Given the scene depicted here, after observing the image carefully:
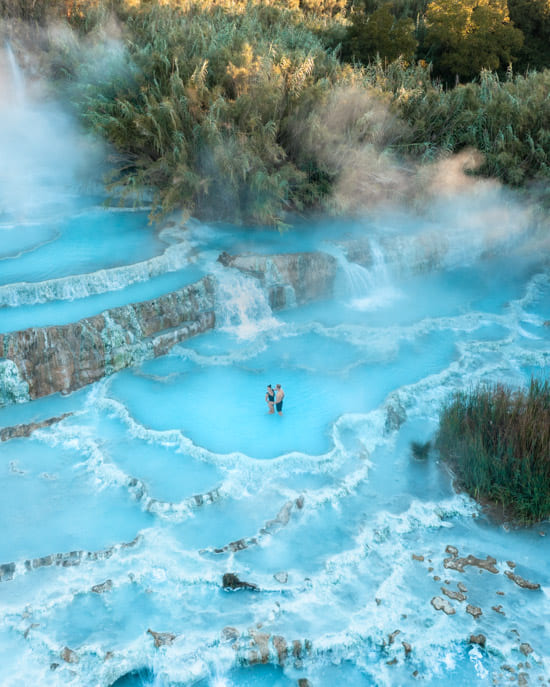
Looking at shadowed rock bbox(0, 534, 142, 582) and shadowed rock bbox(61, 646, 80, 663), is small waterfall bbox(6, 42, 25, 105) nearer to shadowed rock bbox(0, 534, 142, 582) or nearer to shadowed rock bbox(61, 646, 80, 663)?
shadowed rock bbox(0, 534, 142, 582)

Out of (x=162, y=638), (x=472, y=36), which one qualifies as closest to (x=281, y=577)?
(x=162, y=638)

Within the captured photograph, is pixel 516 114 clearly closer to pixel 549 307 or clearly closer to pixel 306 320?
pixel 549 307

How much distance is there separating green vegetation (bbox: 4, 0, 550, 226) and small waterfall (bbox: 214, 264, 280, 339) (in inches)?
75.5

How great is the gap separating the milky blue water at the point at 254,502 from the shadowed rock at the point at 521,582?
5 centimetres

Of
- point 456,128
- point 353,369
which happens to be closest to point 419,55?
point 456,128

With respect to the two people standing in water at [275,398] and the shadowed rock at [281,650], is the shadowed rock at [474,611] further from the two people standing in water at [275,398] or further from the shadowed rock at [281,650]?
the two people standing in water at [275,398]

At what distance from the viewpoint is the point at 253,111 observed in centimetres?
1116

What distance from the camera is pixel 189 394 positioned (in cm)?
772

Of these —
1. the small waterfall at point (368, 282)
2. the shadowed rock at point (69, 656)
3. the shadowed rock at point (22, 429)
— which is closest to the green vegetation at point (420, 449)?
the small waterfall at point (368, 282)

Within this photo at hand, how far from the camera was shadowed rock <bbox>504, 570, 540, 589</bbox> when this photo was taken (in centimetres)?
520

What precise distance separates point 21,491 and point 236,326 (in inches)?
173

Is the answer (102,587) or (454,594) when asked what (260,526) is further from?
(454,594)

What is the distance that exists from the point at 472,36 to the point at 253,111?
9.04 metres

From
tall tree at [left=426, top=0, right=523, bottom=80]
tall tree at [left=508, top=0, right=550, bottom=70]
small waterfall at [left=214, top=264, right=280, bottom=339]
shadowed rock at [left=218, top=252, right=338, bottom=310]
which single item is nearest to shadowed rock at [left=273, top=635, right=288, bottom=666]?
small waterfall at [left=214, top=264, right=280, bottom=339]
